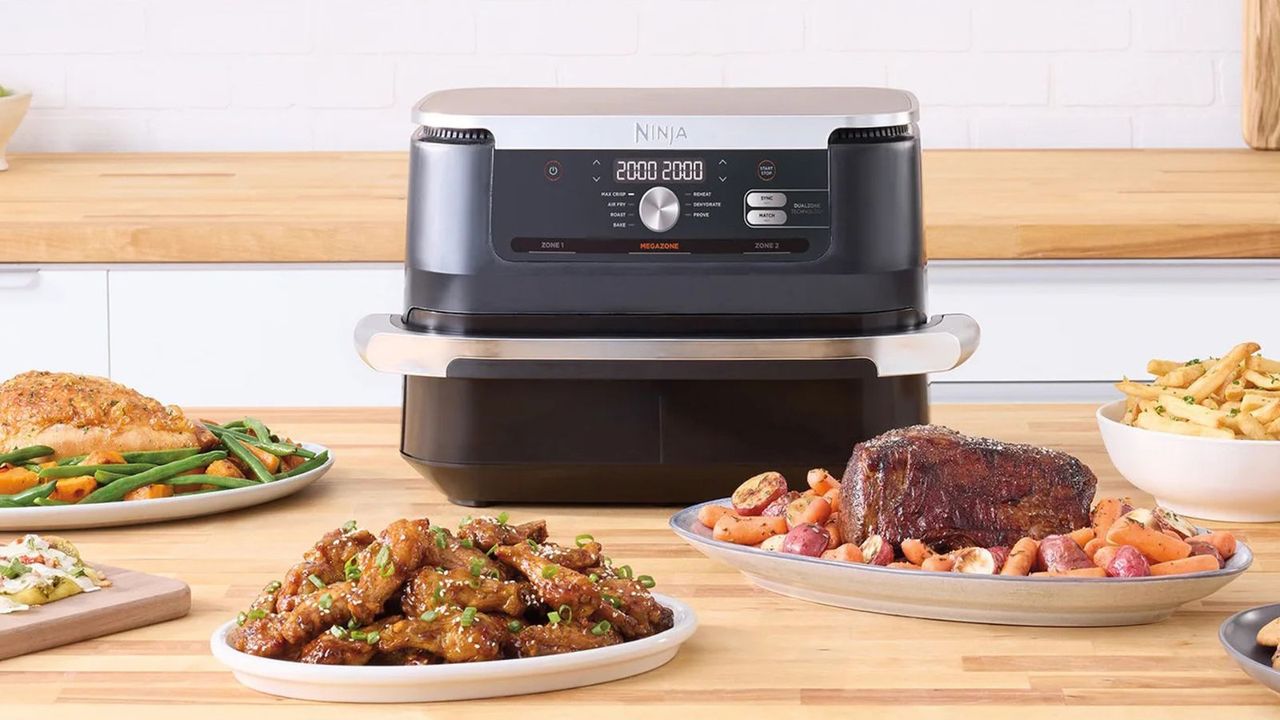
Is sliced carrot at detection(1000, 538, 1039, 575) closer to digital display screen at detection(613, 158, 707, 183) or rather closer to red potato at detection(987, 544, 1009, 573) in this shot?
red potato at detection(987, 544, 1009, 573)

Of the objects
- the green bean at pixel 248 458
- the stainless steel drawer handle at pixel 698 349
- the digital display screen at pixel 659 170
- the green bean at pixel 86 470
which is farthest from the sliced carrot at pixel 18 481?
the digital display screen at pixel 659 170

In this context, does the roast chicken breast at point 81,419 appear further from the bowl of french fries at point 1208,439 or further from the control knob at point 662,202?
the bowl of french fries at point 1208,439

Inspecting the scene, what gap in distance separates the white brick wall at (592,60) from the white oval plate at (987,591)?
2.53 metres

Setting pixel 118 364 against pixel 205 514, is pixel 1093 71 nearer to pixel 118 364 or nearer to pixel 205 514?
pixel 118 364

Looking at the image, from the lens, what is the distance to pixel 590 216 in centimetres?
148

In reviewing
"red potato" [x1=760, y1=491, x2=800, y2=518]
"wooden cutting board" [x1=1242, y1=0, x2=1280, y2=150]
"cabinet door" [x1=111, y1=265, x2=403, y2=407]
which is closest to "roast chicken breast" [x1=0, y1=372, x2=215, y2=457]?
"red potato" [x1=760, y1=491, x2=800, y2=518]

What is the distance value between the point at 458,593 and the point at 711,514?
314mm

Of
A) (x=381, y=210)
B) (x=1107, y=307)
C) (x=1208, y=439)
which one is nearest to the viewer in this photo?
(x=1208, y=439)

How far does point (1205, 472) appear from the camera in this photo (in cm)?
139

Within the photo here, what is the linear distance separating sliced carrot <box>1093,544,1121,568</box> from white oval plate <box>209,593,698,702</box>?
0.31 metres

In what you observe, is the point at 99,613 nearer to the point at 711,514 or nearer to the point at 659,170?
the point at 711,514

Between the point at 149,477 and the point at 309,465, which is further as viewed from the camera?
the point at 309,465

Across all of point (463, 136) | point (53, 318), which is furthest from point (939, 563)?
point (53, 318)

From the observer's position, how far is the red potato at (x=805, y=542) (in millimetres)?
1165
